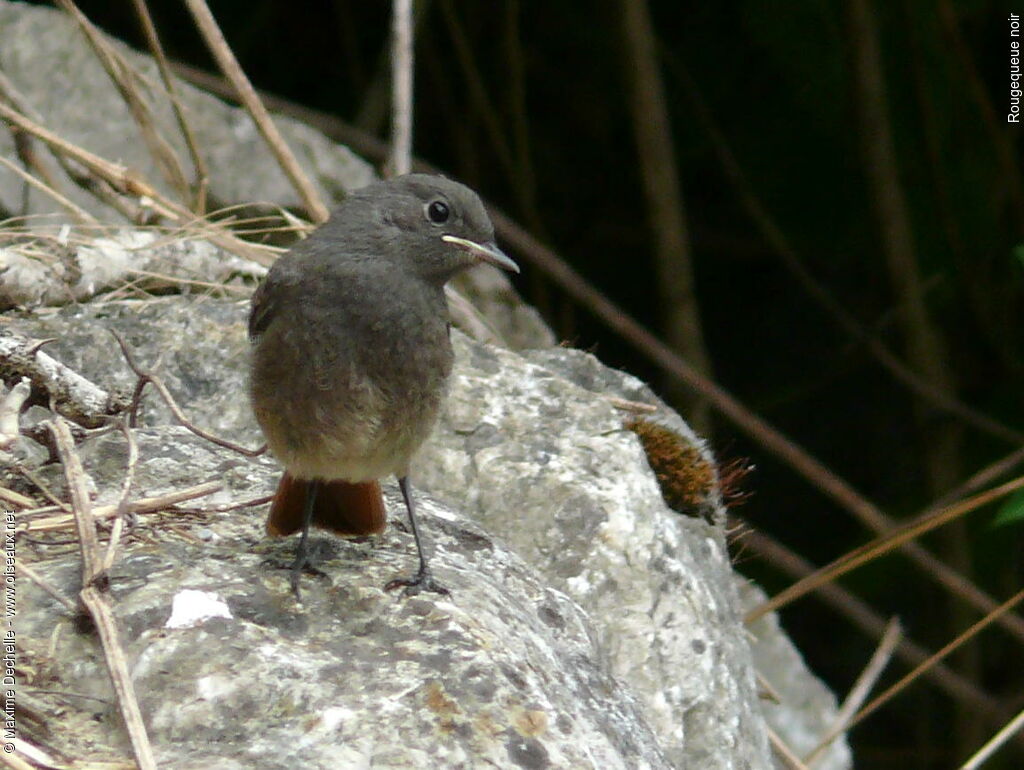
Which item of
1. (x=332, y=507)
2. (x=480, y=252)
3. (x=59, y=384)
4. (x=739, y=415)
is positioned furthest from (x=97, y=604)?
(x=739, y=415)

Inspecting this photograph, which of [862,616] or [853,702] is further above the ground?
[853,702]

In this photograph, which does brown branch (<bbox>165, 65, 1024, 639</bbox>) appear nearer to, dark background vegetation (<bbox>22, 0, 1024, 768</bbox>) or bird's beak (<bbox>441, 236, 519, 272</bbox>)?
dark background vegetation (<bbox>22, 0, 1024, 768</bbox>)

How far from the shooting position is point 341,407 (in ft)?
9.61

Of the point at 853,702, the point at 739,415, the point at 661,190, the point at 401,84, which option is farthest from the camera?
the point at 661,190

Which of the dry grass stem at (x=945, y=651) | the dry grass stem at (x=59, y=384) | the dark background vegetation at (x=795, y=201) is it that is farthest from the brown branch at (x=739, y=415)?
the dry grass stem at (x=59, y=384)

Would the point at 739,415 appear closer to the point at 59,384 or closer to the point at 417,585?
the point at 417,585

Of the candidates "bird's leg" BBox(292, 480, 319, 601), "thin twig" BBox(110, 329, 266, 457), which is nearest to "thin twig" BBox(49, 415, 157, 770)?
"thin twig" BBox(110, 329, 266, 457)

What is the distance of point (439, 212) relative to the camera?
10.5ft

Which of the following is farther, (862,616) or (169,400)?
(862,616)

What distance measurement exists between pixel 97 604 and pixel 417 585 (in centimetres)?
67

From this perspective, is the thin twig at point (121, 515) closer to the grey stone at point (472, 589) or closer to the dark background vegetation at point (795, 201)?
the grey stone at point (472, 589)

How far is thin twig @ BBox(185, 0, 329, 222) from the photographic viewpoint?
14.4ft

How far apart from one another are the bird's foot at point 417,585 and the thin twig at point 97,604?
609 mm

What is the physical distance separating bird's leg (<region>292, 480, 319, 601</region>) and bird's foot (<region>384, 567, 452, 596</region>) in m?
0.19
